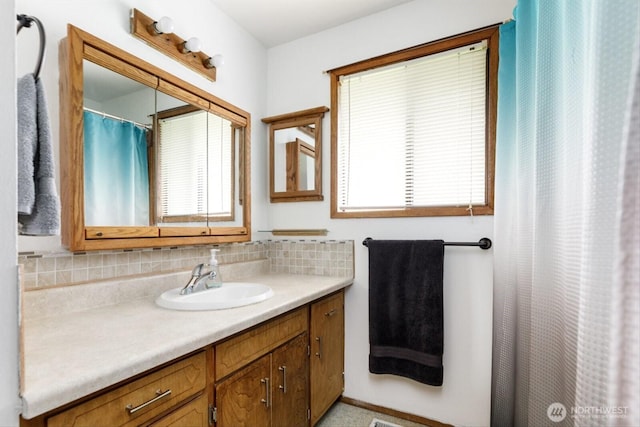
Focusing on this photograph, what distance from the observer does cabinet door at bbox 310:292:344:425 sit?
1.63 metres

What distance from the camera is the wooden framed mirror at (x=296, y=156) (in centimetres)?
208

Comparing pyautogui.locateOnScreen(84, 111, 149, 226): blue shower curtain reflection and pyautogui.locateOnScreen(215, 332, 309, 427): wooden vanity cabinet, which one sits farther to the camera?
pyautogui.locateOnScreen(84, 111, 149, 226): blue shower curtain reflection

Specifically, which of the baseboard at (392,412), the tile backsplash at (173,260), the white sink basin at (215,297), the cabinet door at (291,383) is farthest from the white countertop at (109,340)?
the baseboard at (392,412)

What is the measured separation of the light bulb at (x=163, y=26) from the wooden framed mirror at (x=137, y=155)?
0.18 meters

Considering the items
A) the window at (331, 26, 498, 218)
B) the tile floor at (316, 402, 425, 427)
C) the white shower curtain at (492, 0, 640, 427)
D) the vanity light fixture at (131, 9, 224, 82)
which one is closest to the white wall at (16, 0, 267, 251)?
the vanity light fixture at (131, 9, 224, 82)

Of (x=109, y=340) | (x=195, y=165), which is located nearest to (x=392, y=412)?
(x=109, y=340)

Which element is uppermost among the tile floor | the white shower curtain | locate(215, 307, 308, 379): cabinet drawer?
the white shower curtain

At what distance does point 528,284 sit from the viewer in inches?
41.1

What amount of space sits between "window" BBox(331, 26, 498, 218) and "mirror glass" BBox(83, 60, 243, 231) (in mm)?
779

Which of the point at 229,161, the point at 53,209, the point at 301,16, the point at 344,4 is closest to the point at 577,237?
the point at 53,209

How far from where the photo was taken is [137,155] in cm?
137

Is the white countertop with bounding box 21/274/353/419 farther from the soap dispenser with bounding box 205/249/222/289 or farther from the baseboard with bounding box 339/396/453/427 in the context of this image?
the baseboard with bounding box 339/396/453/427

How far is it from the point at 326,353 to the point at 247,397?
695 mm

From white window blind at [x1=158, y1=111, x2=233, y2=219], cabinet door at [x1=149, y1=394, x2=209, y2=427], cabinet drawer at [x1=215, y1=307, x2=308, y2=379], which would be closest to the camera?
cabinet door at [x1=149, y1=394, x2=209, y2=427]
